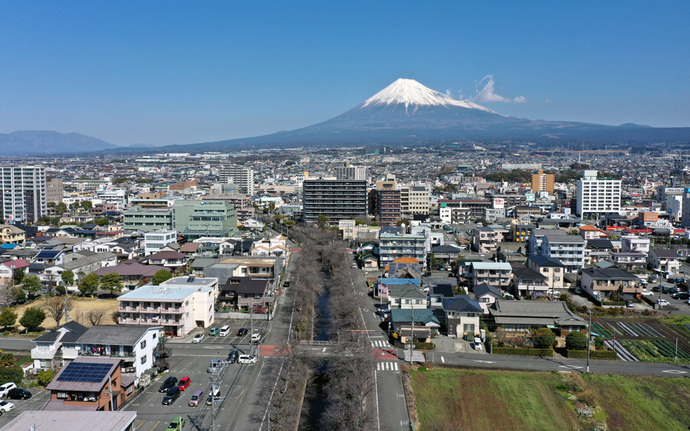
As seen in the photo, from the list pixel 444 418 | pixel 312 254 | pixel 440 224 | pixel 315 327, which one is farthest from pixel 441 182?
pixel 444 418

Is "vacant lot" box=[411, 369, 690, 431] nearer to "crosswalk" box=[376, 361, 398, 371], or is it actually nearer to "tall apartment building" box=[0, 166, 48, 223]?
"crosswalk" box=[376, 361, 398, 371]

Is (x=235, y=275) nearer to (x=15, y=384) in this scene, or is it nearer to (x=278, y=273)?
(x=278, y=273)

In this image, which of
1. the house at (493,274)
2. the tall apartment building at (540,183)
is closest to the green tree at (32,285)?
the house at (493,274)

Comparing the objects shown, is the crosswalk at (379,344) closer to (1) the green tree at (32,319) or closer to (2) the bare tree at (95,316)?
(2) the bare tree at (95,316)

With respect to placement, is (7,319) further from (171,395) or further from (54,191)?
(54,191)

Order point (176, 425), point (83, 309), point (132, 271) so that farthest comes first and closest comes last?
1. point (132, 271)
2. point (83, 309)
3. point (176, 425)

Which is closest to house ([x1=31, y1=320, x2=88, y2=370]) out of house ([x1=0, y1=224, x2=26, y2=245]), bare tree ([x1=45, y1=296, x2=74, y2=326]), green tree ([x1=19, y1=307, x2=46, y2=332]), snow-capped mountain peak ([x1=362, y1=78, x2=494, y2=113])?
bare tree ([x1=45, y1=296, x2=74, y2=326])

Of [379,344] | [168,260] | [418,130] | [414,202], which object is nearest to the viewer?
[379,344]

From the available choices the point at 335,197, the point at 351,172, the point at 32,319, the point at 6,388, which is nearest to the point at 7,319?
the point at 32,319
